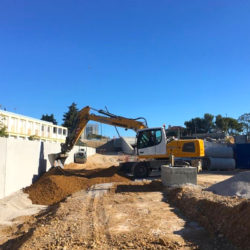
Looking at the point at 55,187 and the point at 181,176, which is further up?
the point at 181,176

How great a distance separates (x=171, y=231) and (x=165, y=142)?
10.4 m

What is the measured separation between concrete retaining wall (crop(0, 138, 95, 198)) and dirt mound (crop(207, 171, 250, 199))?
768 centimetres

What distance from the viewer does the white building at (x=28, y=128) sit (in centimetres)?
4128

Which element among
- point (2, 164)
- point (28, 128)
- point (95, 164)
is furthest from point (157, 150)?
point (28, 128)

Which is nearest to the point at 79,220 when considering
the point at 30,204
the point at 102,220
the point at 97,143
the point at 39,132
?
the point at 102,220

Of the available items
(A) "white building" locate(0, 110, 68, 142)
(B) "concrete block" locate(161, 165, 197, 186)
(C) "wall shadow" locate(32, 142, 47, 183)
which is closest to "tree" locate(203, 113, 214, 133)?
(A) "white building" locate(0, 110, 68, 142)

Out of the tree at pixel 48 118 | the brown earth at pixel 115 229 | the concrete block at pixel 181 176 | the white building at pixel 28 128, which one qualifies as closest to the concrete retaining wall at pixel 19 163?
the brown earth at pixel 115 229

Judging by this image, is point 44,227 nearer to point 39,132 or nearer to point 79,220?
point 79,220

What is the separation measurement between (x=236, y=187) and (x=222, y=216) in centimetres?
333

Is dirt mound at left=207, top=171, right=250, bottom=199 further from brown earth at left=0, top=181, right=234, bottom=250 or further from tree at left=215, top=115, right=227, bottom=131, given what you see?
tree at left=215, top=115, right=227, bottom=131

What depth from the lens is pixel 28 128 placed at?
48.0m

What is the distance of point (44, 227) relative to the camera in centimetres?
603

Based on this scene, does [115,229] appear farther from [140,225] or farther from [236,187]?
[236,187]

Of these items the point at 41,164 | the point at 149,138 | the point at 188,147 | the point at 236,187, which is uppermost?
the point at 149,138
